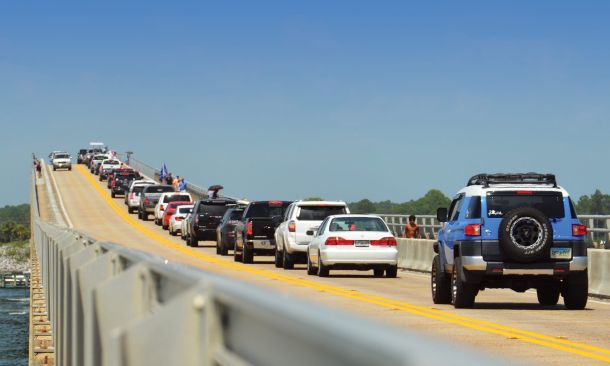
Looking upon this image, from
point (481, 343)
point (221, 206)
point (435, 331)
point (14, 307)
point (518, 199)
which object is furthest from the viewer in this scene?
point (14, 307)

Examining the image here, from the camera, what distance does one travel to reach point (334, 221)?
3212 centimetres

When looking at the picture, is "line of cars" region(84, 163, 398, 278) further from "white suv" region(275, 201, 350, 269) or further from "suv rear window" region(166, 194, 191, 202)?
"suv rear window" region(166, 194, 191, 202)

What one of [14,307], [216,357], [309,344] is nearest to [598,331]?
[216,357]

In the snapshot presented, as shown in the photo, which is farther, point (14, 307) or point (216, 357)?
point (14, 307)

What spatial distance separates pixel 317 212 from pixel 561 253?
55.4 ft

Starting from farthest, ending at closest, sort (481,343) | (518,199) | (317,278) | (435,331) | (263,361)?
(317,278) < (518,199) < (435,331) < (481,343) < (263,361)

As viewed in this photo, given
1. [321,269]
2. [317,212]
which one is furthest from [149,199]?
[321,269]

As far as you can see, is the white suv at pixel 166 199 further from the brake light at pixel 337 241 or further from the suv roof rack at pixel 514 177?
the suv roof rack at pixel 514 177

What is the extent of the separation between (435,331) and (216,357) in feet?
40.8

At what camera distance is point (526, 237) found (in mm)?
19438

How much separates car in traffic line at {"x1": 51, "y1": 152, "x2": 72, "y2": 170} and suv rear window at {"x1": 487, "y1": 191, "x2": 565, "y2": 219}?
120076mm

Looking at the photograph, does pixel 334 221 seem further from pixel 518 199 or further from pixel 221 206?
pixel 221 206

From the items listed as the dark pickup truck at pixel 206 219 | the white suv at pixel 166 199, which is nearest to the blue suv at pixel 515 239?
the dark pickup truck at pixel 206 219

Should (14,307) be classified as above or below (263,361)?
below
